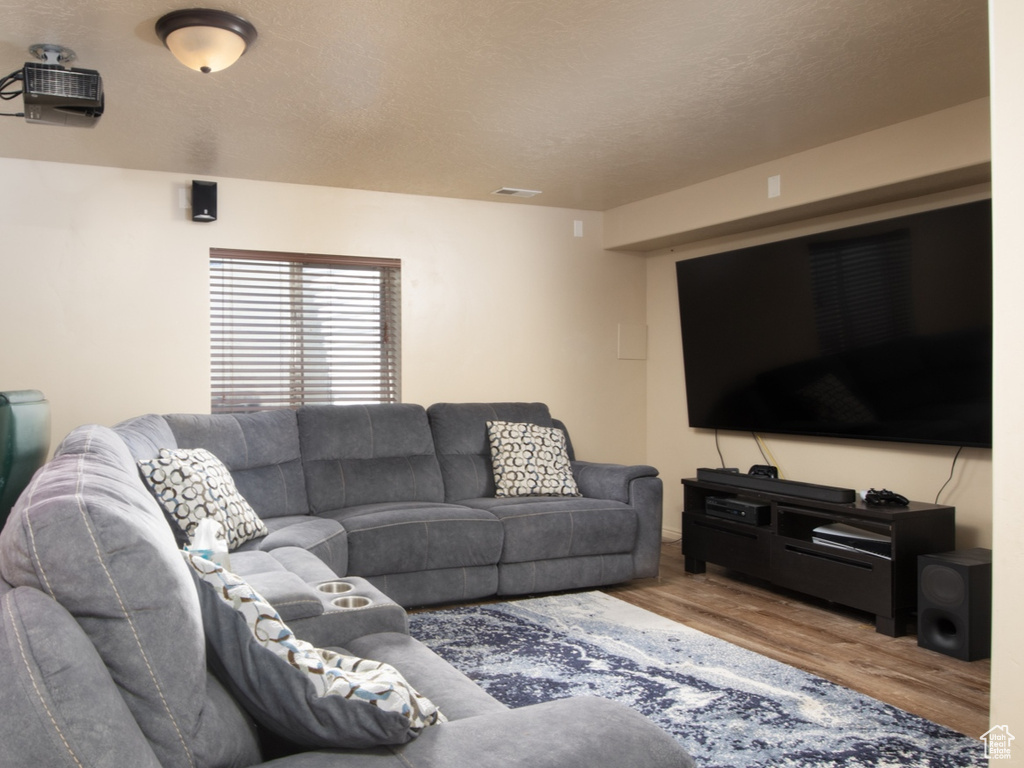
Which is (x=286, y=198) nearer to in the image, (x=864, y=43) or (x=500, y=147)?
(x=500, y=147)

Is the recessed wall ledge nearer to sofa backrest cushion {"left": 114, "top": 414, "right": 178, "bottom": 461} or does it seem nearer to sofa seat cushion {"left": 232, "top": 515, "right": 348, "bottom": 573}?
sofa seat cushion {"left": 232, "top": 515, "right": 348, "bottom": 573}

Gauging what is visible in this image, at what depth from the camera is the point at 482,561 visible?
406 centimetres

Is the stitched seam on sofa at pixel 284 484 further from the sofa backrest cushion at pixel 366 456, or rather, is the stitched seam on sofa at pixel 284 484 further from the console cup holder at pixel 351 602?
the console cup holder at pixel 351 602

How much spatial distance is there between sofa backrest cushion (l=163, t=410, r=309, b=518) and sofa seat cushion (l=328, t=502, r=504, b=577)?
291 mm

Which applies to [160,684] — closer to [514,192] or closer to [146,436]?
[146,436]

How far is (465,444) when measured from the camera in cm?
484

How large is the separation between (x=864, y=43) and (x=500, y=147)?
5.95ft

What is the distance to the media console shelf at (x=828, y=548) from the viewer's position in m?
3.62

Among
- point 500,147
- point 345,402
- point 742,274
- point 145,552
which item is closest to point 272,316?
point 345,402

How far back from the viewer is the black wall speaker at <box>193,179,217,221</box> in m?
4.52

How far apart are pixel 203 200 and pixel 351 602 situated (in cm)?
302

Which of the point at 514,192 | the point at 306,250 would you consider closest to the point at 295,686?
the point at 306,250

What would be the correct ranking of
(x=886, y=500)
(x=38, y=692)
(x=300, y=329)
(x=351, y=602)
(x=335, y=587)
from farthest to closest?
(x=300, y=329) → (x=886, y=500) → (x=335, y=587) → (x=351, y=602) → (x=38, y=692)

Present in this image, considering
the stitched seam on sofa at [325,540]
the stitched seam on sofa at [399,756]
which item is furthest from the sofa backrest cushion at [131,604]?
the stitched seam on sofa at [325,540]
